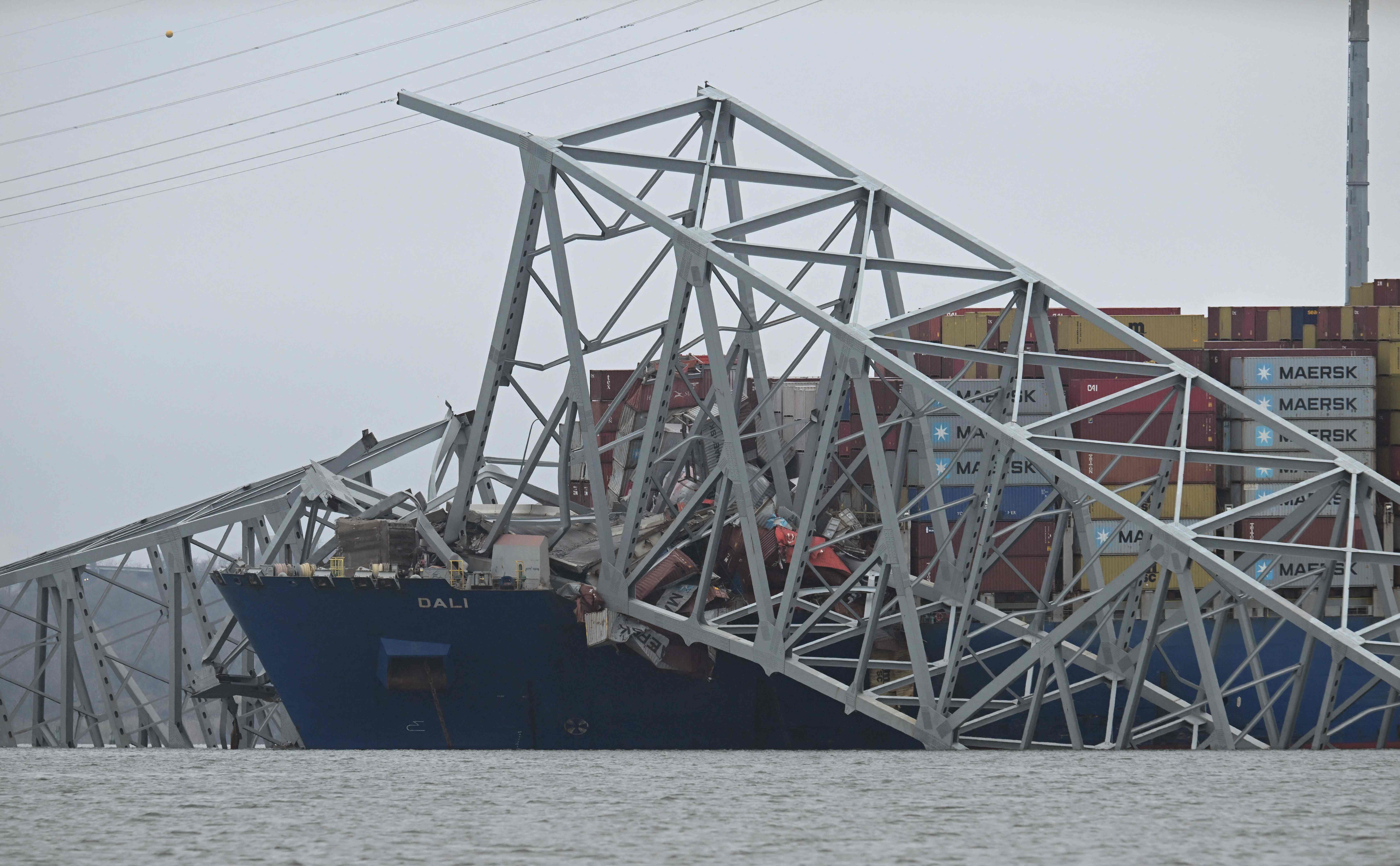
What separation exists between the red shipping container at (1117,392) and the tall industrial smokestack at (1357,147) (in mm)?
30721

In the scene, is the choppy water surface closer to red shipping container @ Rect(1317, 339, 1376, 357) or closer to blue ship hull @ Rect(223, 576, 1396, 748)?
blue ship hull @ Rect(223, 576, 1396, 748)

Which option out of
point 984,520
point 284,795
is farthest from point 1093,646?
point 284,795

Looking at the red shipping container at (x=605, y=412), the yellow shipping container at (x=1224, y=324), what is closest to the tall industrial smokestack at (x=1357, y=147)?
the yellow shipping container at (x=1224, y=324)

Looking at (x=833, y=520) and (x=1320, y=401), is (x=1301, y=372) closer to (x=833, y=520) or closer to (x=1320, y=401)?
(x=1320, y=401)

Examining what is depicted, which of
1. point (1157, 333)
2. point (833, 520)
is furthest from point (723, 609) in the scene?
point (1157, 333)

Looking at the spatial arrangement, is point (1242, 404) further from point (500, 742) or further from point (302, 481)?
point (302, 481)

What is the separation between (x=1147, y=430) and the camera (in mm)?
40188

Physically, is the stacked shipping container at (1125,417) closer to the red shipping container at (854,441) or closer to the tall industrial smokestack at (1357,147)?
the red shipping container at (854,441)

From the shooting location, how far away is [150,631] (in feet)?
140

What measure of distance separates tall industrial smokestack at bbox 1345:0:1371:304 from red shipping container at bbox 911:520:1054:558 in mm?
35311

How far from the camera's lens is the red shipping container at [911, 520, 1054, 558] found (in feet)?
129

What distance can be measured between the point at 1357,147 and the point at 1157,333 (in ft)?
101

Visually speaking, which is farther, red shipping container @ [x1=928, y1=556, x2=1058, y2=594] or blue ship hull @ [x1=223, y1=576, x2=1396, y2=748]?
red shipping container @ [x1=928, y1=556, x2=1058, y2=594]

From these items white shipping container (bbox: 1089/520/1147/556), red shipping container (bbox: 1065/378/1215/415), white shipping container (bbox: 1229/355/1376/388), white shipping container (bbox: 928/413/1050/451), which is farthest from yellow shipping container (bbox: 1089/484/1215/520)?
white shipping container (bbox: 1229/355/1376/388)
